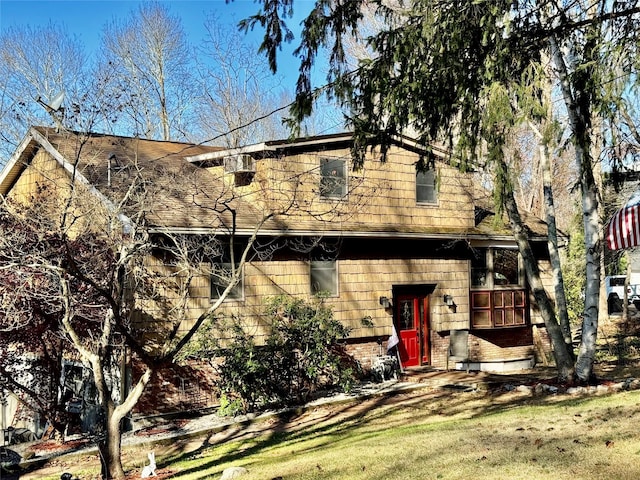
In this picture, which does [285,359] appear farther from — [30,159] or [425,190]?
[30,159]

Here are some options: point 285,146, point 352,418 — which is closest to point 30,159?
point 285,146

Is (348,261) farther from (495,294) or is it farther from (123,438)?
(123,438)

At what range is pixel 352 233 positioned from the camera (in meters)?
16.4

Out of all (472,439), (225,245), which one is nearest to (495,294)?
(225,245)

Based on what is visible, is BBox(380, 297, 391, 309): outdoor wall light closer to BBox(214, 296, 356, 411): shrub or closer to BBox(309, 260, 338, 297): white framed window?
BBox(309, 260, 338, 297): white framed window

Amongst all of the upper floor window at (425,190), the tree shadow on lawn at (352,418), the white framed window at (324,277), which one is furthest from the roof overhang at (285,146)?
the tree shadow on lawn at (352,418)

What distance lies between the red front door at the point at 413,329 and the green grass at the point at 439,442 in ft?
12.6

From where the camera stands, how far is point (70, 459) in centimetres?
1188

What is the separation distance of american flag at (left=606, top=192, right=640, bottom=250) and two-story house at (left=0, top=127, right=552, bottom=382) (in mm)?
3540

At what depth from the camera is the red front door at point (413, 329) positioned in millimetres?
18469

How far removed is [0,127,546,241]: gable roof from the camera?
13.4 meters

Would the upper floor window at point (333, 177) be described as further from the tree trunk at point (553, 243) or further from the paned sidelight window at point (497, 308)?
the paned sidelight window at point (497, 308)

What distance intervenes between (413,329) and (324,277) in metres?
3.49

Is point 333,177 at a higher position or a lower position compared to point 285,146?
lower
